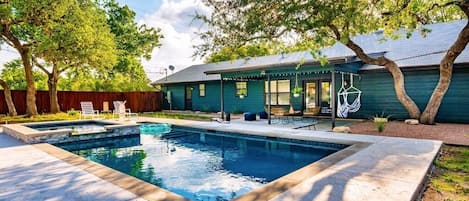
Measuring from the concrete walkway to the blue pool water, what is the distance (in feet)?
3.51

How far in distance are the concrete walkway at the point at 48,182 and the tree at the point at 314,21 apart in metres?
4.68

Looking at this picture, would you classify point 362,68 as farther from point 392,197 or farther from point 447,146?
point 392,197

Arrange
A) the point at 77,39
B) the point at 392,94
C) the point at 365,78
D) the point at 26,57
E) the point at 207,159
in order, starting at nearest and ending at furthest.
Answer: the point at 207,159 < the point at 392,94 < the point at 365,78 < the point at 77,39 < the point at 26,57

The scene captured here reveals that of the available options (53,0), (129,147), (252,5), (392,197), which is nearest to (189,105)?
A: (53,0)

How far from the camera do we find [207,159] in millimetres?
6492

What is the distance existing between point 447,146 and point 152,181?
6419 millimetres

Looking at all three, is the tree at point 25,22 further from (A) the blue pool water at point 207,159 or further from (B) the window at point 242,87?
(B) the window at point 242,87

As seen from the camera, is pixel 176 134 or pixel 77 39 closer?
pixel 176 134

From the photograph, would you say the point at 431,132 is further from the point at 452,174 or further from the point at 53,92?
the point at 53,92

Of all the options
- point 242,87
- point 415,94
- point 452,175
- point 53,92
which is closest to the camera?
point 452,175

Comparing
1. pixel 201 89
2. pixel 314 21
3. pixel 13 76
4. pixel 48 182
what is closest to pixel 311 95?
pixel 314 21

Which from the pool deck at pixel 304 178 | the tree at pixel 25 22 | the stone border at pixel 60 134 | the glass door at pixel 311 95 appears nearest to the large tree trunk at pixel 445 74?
the pool deck at pixel 304 178

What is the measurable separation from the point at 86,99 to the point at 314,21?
16506mm

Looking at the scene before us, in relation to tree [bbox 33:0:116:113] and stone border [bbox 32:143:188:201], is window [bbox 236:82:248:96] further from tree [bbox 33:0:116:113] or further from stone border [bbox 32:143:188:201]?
stone border [bbox 32:143:188:201]
